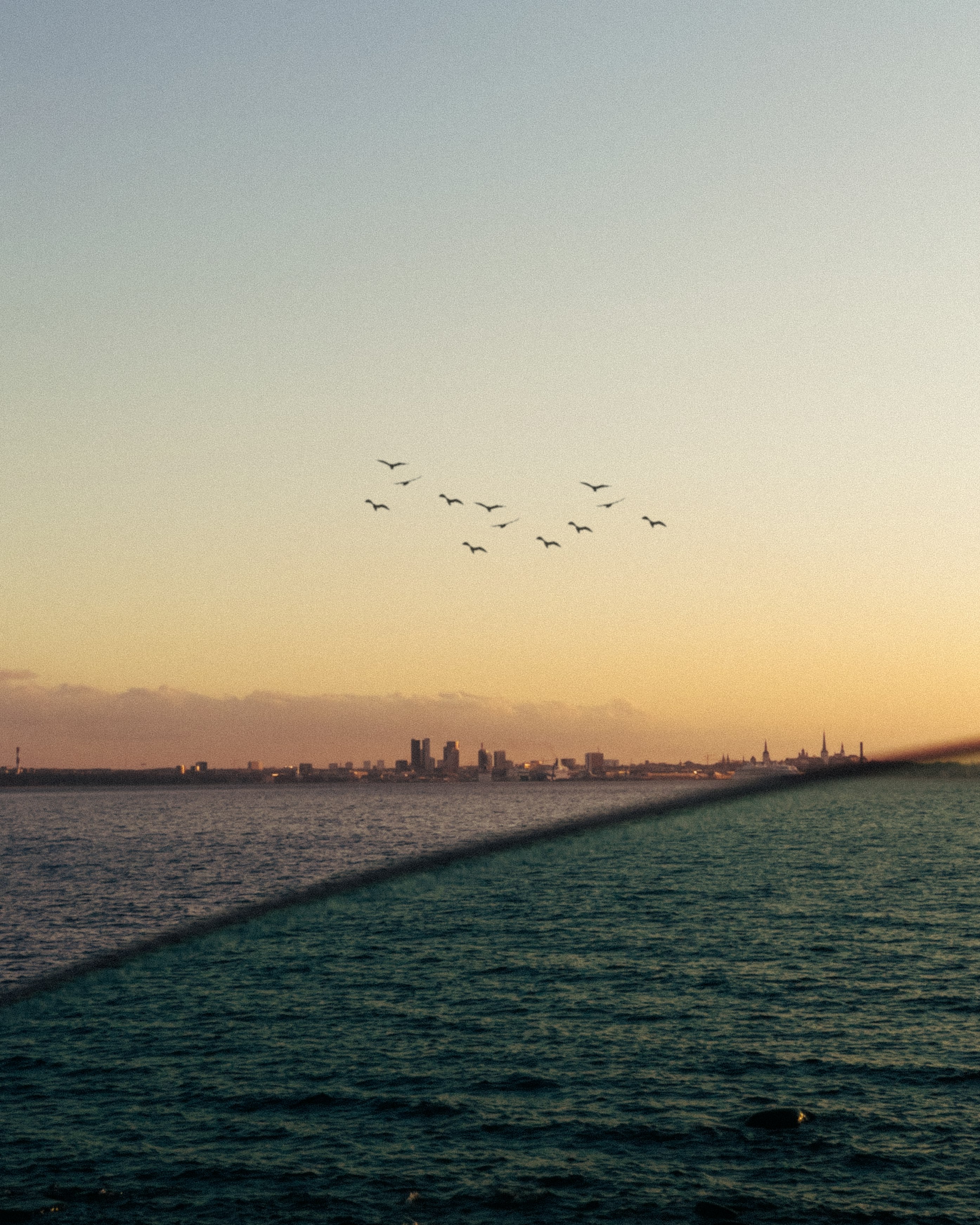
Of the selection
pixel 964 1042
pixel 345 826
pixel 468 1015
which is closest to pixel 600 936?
pixel 468 1015

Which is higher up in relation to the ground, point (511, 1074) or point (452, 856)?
point (452, 856)

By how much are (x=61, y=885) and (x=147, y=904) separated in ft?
58.8

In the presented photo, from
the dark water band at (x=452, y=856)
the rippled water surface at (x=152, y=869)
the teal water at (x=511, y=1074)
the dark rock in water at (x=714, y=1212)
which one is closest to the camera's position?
the dark water band at (x=452, y=856)

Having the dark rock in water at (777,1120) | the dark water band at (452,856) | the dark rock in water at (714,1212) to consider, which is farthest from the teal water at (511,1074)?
the dark rock in water at (777,1120)

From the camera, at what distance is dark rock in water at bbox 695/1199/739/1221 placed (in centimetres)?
2678

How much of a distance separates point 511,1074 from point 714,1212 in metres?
12.9

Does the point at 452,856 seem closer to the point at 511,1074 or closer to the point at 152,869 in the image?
the point at 511,1074

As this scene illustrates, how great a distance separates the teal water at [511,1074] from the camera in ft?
93.1

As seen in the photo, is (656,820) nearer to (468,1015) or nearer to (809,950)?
(468,1015)

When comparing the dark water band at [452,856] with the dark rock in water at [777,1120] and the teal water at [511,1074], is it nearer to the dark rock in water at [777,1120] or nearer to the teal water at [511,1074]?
the teal water at [511,1074]

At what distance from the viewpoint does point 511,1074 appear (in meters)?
39.0

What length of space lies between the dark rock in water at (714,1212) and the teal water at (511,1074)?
0.32 m

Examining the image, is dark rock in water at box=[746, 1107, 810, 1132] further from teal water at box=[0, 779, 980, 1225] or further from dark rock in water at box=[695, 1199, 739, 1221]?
dark rock in water at box=[695, 1199, 739, 1221]

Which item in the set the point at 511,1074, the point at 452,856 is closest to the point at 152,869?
the point at 511,1074
